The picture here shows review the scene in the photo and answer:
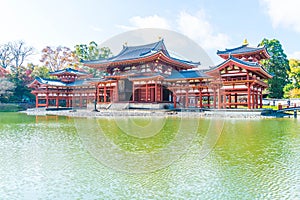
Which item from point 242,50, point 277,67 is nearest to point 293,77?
point 277,67

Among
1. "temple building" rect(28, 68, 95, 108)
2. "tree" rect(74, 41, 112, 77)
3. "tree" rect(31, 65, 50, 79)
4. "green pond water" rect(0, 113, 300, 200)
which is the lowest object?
"green pond water" rect(0, 113, 300, 200)

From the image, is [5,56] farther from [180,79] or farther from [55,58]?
[180,79]

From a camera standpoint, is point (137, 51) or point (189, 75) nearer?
point (189, 75)

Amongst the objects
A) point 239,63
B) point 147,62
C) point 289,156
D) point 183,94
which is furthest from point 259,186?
point 147,62

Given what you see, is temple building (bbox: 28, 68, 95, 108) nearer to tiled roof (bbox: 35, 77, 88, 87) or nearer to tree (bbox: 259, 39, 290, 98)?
tiled roof (bbox: 35, 77, 88, 87)

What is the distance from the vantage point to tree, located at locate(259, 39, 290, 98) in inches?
1391

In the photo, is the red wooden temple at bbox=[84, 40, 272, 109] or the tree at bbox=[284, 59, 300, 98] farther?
the tree at bbox=[284, 59, 300, 98]

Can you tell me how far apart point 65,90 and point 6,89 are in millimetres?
8954

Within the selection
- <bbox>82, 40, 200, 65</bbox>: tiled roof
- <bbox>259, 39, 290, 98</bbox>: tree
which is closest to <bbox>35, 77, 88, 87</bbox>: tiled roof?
<bbox>82, 40, 200, 65</bbox>: tiled roof

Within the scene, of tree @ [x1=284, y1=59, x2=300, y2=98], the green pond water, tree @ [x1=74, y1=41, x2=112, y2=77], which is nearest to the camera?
the green pond water

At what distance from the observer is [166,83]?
2834 centimetres

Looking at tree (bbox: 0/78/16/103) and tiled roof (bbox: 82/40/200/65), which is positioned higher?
tiled roof (bbox: 82/40/200/65)

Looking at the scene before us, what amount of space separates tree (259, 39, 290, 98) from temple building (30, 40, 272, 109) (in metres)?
6.98

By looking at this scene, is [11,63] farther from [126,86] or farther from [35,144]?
[35,144]
